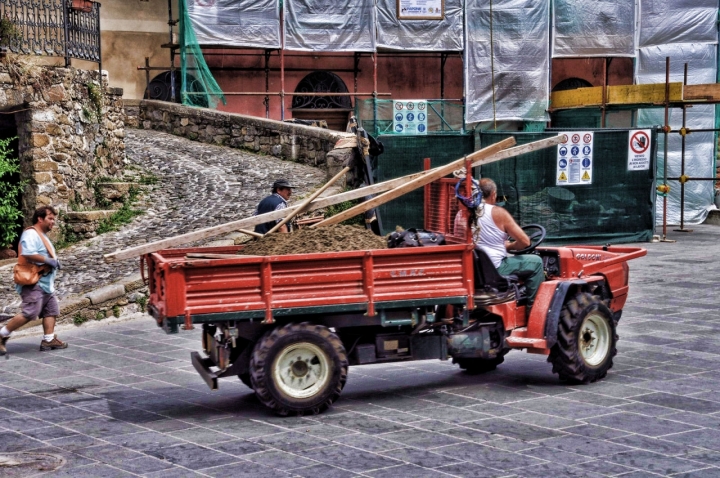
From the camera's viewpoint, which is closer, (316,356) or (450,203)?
(316,356)

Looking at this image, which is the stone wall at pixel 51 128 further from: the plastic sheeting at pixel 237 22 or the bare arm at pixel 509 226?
the bare arm at pixel 509 226

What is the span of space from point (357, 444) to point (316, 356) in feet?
3.36

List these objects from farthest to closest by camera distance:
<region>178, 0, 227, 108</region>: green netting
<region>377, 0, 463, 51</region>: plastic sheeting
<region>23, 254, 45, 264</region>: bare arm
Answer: <region>377, 0, 463, 51</region>: plastic sheeting, <region>178, 0, 227, 108</region>: green netting, <region>23, 254, 45, 264</region>: bare arm

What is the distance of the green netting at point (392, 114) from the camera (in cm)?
2489

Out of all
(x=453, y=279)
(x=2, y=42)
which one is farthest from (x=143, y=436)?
(x=2, y=42)

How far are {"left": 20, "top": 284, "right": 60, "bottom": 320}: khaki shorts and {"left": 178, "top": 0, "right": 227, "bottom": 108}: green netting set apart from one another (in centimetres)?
1414

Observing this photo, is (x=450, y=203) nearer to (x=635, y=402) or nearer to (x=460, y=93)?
(x=635, y=402)

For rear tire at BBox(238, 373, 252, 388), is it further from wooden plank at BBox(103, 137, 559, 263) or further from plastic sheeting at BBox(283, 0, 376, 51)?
plastic sheeting at BBox(283, 0, 376, 51)

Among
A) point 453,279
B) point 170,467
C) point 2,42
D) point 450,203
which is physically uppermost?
point 2,42

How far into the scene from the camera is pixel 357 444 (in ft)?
22.6

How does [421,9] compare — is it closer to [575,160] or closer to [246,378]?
[575,160]

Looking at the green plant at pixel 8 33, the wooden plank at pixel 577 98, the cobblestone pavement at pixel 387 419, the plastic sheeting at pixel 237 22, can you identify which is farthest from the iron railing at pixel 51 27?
the wooden plank at pixel 577 98

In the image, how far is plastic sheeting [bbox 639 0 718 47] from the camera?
24922 millimetres

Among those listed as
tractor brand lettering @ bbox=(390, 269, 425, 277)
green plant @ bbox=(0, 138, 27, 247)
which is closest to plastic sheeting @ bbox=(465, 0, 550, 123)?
green plant @ bbox=(0, 138, 27, 247)
